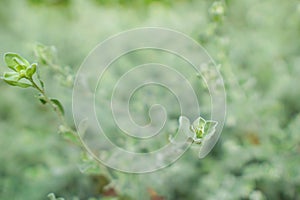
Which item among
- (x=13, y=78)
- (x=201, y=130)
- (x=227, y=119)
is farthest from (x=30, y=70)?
(x=227, y=119)

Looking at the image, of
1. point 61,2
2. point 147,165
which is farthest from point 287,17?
point 61,2

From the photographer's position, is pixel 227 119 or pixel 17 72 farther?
pixel 227 119

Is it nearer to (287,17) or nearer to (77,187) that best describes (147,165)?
(77,187)

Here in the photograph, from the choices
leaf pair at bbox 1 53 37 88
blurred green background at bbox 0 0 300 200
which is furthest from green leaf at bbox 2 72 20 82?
blurred green background at bbox 0 0 300 200

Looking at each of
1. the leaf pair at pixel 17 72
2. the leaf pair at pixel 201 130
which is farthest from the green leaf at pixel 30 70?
the leaf pair at pixel 201 130

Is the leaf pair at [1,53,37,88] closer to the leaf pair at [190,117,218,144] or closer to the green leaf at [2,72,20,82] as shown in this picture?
the green leaf at [2,72,20,82]

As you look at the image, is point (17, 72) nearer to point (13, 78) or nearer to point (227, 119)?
point (13, 78)

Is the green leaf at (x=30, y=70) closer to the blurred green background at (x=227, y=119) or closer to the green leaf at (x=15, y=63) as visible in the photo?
the green leaf at (x=15, y=63)

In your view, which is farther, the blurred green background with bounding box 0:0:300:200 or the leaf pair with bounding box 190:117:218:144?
the blurred green background with bounding box 0:0:300:200
